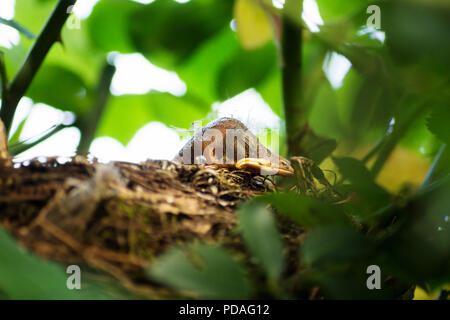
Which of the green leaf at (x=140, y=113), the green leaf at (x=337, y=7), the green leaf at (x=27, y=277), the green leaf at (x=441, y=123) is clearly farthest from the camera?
the green leaf at (x=140, y=113)

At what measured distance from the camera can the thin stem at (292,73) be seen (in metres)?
0.99

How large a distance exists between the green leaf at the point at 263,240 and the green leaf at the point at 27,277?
0.18 m

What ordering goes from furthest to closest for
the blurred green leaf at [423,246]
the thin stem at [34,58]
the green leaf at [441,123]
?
the thin stem at [34,58] → the green leaf at [441,123] → the blurred green leaf at [423,246]

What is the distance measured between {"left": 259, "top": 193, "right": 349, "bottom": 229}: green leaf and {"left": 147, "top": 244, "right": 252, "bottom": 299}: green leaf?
14 cm

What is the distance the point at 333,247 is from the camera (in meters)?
0.44

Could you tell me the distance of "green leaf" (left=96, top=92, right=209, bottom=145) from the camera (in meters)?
1.59

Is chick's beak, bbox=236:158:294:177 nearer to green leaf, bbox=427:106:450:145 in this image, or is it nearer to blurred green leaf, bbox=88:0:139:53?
green leaf, bbox=427:106:450:145

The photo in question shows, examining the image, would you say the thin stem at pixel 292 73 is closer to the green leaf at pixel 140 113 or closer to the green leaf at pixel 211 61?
the green leaf at pixel 211 61

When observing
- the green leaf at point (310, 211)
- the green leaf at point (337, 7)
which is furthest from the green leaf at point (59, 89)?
the green leaf at point (310, 211)

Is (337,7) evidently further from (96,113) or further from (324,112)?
(96,113)

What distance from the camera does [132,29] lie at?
4.59 feet

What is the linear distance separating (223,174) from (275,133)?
0.38 meters
